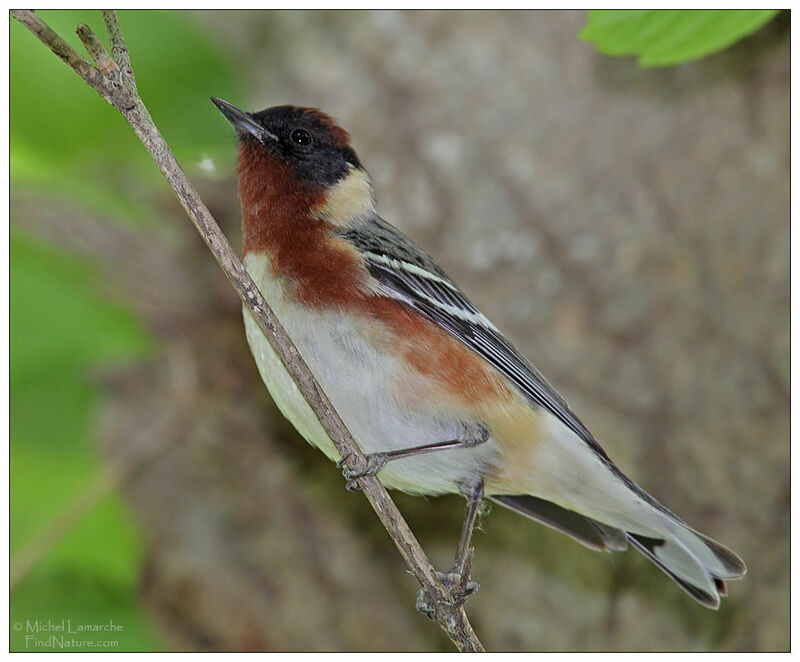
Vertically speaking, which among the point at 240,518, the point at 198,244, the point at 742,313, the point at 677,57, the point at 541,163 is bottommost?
the point at 240,518

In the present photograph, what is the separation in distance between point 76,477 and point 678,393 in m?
2.51

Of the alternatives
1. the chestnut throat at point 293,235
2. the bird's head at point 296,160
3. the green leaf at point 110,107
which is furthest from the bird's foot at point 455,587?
the green leaf at point 110,107

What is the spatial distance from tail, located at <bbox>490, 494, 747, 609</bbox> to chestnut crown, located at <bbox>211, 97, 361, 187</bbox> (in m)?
1.05

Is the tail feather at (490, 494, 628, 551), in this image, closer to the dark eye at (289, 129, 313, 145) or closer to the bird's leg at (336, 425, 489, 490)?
the bird's leg at (336, 425, 489, 490)

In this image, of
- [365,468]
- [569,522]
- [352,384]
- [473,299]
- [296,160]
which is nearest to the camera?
[365,468]

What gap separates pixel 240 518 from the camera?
12.3 feet

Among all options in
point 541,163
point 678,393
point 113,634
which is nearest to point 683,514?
point 678,393

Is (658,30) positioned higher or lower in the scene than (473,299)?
higher

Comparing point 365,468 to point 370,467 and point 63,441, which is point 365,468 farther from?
point 63,441

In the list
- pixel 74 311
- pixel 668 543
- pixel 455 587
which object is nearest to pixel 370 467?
pixel 455 587

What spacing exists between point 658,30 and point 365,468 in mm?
1017

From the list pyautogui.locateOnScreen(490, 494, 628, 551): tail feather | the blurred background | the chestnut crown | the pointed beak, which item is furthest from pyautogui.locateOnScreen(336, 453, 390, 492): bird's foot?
the blurred background

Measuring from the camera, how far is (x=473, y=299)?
3936 mm

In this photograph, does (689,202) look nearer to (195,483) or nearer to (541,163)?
(541,163)
